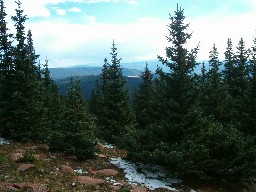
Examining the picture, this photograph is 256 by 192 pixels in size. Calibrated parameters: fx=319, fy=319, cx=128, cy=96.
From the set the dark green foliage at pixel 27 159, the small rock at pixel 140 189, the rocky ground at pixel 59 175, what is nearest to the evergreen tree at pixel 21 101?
the rocky ground at pixel 59 175

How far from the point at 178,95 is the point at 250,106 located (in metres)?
10.9

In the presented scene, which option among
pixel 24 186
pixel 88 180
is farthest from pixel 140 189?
pixel 24 186

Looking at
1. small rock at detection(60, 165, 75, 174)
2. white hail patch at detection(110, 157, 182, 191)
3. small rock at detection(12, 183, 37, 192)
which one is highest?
small rock at detection(12, 183, 37, 192)

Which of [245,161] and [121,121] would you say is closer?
[245,161]

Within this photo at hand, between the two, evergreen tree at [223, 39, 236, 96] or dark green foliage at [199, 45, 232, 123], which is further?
evergreen tree at [223, 39, 236, 96]

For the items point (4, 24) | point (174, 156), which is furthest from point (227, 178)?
point (4, 24)

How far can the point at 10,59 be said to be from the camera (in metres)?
27.6

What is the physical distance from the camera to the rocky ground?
54.6ft

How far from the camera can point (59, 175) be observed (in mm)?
18516

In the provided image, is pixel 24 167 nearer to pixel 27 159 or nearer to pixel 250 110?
pixel 27 159

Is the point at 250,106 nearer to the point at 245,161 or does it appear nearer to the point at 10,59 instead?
the point at 245,161

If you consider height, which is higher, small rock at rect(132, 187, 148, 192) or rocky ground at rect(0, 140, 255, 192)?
rocky ground at rect(0, 140, 255, 192)

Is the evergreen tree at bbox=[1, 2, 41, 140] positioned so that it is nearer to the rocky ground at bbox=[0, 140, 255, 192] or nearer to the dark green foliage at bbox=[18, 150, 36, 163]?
the rocky ground at bbox=[0, 140, 255, 192]

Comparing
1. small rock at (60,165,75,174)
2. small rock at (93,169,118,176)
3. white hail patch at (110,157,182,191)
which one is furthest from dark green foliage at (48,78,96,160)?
small rock at (93,169,118,176)
